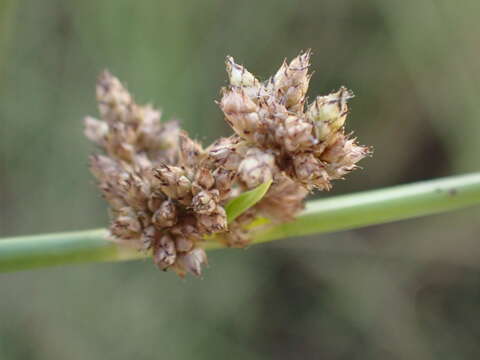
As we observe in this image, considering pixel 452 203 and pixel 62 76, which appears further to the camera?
pixel 62 76

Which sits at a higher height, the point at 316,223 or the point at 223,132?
A: the point at 223,132

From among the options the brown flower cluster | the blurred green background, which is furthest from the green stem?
the blurred green background

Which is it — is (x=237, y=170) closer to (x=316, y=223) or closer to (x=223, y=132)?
(x=316, y=223)

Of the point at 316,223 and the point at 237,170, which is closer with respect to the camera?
the point at 237,170

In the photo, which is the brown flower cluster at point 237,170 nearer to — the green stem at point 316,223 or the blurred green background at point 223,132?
the green stem at point 316,223

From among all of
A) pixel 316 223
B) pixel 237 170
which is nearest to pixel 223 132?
pixel 316 223

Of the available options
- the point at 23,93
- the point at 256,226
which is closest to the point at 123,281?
the point at 23,93

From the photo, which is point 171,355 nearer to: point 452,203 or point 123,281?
point 123,281
